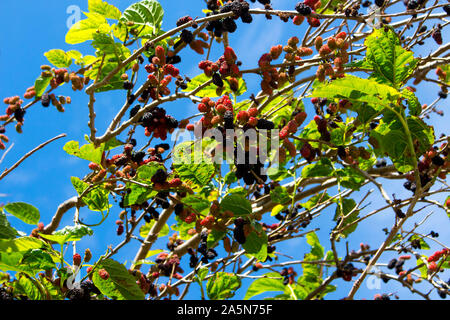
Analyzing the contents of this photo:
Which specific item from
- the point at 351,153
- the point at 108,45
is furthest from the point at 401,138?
the point at 108,45

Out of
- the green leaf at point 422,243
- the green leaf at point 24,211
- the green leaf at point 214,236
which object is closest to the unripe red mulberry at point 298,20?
the green leaf at point 214,236

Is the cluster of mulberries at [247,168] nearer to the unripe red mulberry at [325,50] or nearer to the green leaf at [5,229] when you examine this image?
the unripe red mulberry at [325,50]

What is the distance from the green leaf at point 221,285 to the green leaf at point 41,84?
5.26 ft

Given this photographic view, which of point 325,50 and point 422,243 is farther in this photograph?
point 422,243

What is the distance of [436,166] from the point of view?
7.13 ft

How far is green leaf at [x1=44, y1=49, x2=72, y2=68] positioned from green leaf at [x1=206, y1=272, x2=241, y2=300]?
5.25ft

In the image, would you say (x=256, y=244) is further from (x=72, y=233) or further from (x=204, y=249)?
(x=72, y=233)

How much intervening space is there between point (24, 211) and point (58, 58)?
1.02 m

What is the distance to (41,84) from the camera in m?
2.68

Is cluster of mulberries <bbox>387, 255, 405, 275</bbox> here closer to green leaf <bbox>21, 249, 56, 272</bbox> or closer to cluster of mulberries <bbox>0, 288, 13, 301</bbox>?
green leaf <bbox>21, 249, 56, 272</bbox>

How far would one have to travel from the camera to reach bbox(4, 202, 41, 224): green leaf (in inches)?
82.5
